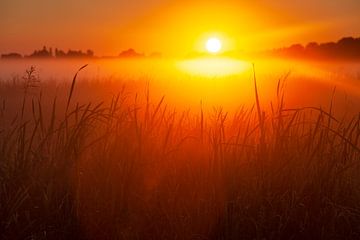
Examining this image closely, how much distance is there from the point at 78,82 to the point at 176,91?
5.16 meters

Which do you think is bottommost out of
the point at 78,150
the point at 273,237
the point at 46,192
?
the point at 273,237

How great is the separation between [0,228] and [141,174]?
89 cm

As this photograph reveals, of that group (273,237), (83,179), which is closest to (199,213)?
(273,237)

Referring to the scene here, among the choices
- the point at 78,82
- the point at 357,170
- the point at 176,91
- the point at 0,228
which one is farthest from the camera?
the point at 78,82

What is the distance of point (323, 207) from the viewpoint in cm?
300

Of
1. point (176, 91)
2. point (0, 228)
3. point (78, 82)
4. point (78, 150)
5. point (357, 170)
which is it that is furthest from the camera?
point (78, 82)

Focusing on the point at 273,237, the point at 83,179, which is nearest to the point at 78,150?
the point at 83,179

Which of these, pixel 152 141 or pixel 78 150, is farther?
pixel 152 141

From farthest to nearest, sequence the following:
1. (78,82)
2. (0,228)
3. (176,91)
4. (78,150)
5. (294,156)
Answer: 1. (78,82)
2. (176,91)
3. (294,156)
4. (78,150)
5. (0,228)

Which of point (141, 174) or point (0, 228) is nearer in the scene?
point (0, 228)

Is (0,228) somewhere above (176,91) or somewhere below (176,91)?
below

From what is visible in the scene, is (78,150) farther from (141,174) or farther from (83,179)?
(141,174)

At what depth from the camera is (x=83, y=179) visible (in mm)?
3053

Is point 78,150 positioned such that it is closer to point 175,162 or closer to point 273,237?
point 175,162
